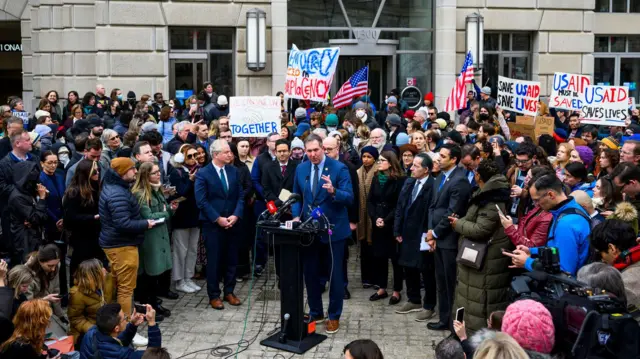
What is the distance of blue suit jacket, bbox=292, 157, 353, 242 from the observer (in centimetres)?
909

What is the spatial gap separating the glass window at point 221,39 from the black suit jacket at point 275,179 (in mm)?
10544

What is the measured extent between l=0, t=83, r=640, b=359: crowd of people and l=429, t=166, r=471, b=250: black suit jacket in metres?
0.02

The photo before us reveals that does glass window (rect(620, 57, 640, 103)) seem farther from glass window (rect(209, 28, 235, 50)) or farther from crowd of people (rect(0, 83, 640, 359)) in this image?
crowd of people (rect(0, 83, 640, 359))

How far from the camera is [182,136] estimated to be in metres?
12.3

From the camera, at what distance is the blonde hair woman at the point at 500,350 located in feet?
14.2

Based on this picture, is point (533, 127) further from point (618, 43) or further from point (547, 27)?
point (618, 43)

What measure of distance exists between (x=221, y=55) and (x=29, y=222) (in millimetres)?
12358

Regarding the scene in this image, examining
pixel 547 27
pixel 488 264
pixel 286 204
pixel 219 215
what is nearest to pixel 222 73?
pixel 547 27

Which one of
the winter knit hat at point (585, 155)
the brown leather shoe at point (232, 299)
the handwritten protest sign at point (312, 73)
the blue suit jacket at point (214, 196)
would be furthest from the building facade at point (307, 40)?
the brown leather shoe at point (232, 299)

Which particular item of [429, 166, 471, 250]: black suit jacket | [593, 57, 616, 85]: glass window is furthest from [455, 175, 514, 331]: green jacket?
[593, 57, 616, 85]: glass window

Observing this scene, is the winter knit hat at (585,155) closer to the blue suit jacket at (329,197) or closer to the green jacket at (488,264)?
the green jacket at (488,264)

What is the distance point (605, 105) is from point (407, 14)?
28.7 feet

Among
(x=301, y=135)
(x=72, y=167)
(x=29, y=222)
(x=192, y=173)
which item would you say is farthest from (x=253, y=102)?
(x=29, y=222)

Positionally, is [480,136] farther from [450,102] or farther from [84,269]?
[84,269]
